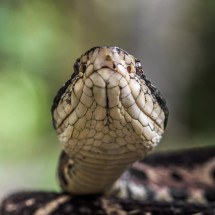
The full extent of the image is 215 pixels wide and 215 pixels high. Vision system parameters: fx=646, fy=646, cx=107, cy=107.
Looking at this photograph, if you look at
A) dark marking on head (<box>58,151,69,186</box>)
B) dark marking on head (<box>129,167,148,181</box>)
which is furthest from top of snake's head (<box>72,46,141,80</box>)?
dark marking on head (<box>129,167,148,181</box>)

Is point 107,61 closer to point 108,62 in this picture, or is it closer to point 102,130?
point 108,62

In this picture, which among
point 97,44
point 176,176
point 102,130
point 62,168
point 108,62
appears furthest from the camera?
point 97,44

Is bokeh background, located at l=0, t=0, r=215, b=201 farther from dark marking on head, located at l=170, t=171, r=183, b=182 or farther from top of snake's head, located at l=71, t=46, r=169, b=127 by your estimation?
top of snake's head, located at l=71, t=46, r=169, b=127

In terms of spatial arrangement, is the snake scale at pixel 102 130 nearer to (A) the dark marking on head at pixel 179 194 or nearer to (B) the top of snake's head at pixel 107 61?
(B) the top of snake's head at pixel 107 61

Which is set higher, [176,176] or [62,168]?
[176,176]

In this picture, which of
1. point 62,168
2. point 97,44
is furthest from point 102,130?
point 97,44
